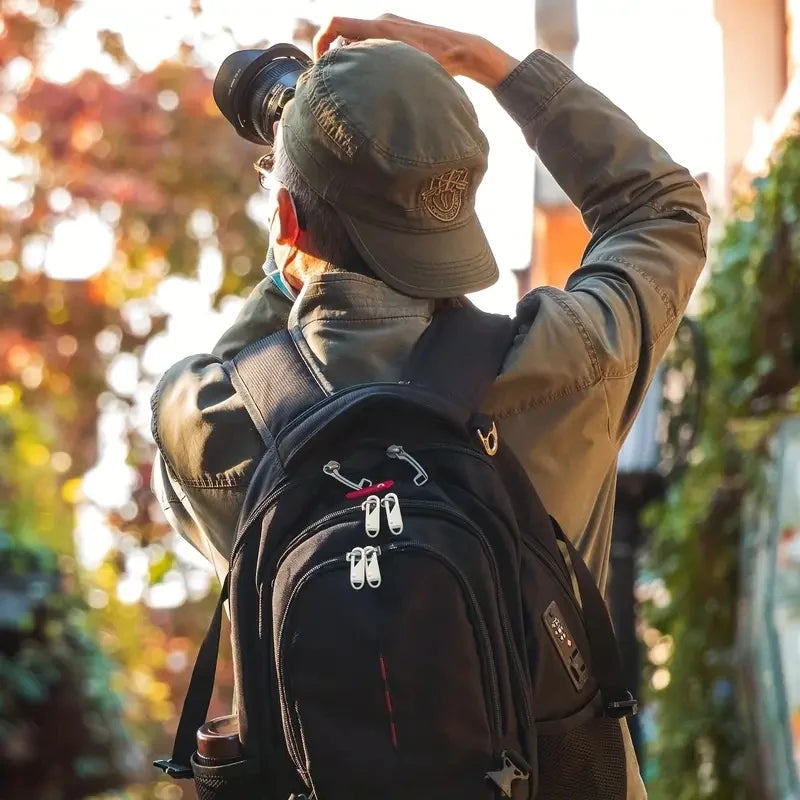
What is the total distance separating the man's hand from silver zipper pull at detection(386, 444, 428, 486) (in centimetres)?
59

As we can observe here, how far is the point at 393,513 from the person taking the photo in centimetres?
158

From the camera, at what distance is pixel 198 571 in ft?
29.7

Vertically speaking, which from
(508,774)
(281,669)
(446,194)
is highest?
(446,194)

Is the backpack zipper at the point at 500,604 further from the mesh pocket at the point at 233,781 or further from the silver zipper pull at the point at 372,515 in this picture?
the mesh pocket at the point at 233,781

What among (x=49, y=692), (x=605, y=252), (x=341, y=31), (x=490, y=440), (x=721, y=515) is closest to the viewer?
(x=490, y=440)

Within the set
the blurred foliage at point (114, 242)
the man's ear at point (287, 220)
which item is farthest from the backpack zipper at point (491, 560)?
the blurred foliage at point (114, 242)

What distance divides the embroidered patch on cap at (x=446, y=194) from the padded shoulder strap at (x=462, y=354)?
118mm

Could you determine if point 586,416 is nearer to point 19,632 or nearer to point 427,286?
point 427,286

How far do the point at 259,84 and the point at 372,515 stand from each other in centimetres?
73

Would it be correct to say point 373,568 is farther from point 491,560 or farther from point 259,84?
point 259,84

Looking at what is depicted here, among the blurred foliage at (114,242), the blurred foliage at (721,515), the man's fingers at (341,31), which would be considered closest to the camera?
the man's fingers at (341,31)

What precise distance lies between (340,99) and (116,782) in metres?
4.74

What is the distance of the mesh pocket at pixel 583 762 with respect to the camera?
1.66m

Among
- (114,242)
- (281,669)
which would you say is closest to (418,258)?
(281,669)
